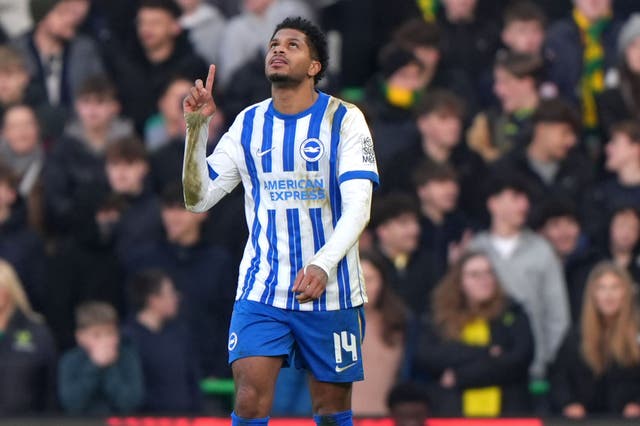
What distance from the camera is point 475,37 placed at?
38.7 feet

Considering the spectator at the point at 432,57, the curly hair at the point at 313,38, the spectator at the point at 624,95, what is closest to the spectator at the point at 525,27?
the spectator at the point at 432,57

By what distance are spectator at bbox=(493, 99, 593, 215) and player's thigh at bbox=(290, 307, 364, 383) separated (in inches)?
169

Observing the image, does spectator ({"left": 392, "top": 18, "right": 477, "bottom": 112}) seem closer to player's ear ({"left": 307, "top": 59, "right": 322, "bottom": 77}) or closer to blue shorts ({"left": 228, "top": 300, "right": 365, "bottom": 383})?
player's ear ({"left": 307, "top": 59, "right": 322, "bottom": 77})

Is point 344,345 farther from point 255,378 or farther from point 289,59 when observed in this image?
point 289,59

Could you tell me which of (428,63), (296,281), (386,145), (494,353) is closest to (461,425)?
(494,353)

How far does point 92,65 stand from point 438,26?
262 cm

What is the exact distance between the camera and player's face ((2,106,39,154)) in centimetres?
1127

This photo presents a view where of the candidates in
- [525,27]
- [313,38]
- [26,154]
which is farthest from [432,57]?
[313,38]

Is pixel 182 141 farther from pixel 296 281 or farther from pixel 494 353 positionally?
pixel 296 281

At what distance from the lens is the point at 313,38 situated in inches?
265

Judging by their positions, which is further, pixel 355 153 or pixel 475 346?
pixel 475 346

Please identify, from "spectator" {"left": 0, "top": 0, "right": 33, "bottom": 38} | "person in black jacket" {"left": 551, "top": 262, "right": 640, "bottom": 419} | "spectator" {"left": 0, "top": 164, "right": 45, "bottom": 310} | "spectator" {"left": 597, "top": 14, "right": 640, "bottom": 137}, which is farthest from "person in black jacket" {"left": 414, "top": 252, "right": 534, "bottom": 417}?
"spectator" {"left": 0, "top": 0, "right": 33, "bottom": 38}

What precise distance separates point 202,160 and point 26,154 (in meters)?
4.93

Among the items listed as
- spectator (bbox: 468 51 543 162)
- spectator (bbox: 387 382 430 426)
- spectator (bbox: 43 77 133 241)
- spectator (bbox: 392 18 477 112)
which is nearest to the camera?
spectator (bbox: 387 382 430 426)
